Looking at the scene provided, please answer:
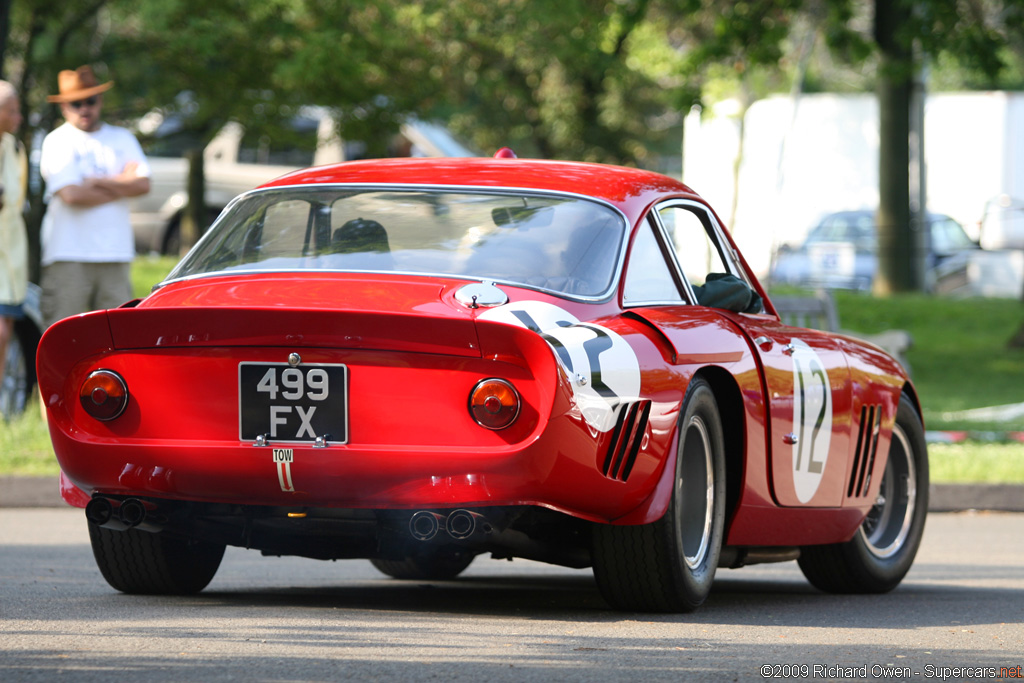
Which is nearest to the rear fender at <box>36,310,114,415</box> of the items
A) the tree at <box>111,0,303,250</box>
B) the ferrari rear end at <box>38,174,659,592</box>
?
the ferrari rear end at <box>38,174,659,592</box>

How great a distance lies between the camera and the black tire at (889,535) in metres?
7.06

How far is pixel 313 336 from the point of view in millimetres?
4977

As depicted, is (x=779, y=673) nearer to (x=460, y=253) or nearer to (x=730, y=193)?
(x=460, y=253)

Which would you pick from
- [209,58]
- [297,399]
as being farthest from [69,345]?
[209,58]

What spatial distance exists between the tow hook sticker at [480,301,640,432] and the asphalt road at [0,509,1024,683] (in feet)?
2.24

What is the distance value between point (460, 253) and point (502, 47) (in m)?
20.9

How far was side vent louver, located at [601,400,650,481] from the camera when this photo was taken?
5090mm

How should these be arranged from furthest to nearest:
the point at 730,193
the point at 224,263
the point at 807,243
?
the point at 730,193 → the point at 807,243 → the point at 224,263

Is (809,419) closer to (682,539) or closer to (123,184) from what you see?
(682,539)

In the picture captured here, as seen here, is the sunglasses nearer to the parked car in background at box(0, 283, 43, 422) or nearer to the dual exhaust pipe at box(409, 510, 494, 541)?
the parked car in background at box(0, 283, 43, 422)

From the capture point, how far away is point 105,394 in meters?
5.25

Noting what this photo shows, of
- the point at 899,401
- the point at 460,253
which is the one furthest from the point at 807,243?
the point at 460,253

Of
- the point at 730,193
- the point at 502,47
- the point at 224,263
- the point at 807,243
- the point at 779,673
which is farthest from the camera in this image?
the point at 730,193

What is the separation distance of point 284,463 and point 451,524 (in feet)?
1.71
